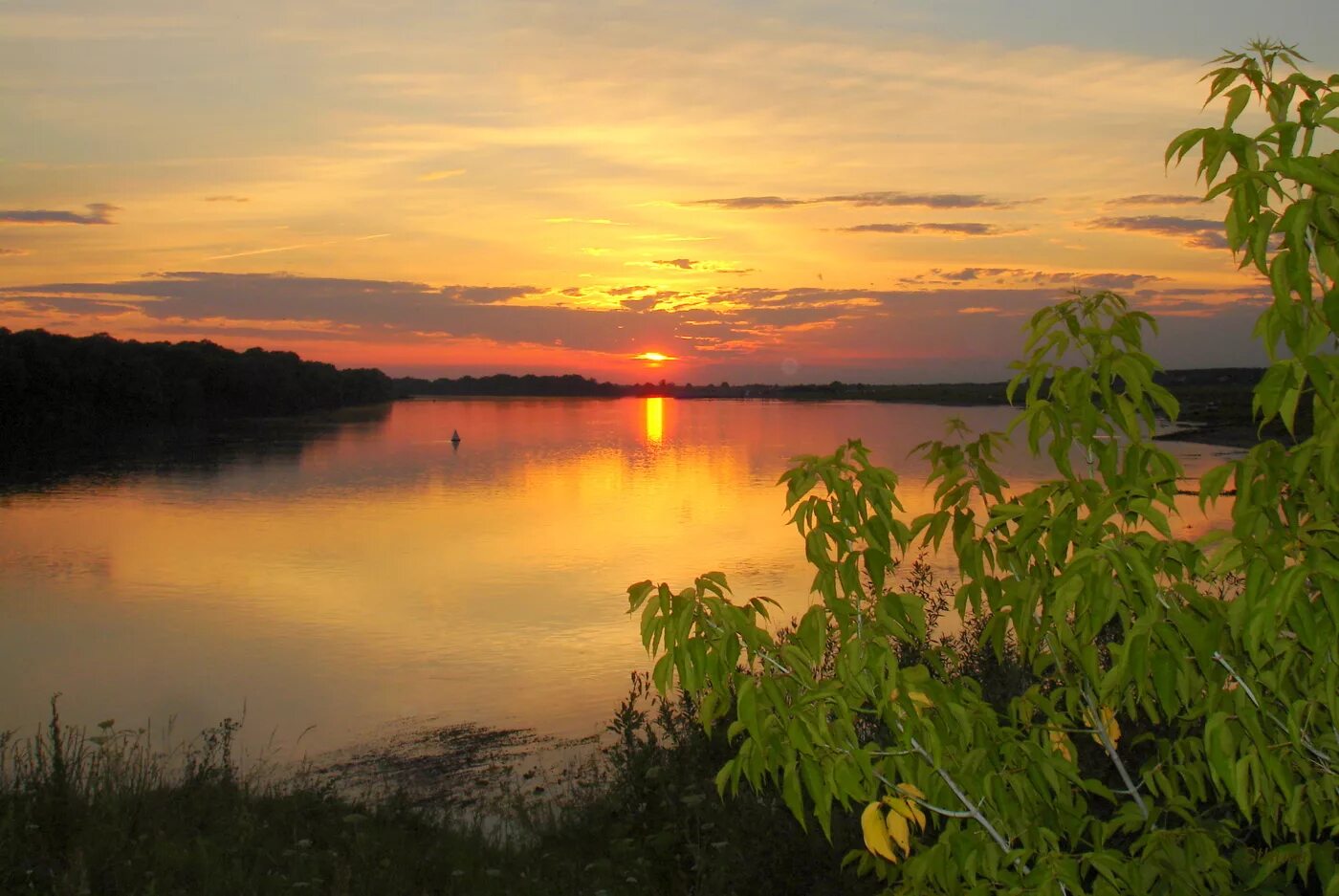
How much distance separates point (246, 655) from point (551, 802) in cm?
947

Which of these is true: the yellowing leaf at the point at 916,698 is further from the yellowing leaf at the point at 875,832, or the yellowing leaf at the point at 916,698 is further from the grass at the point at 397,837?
the grass at the point at 397,837

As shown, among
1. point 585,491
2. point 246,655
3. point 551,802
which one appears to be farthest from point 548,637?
point 585,491

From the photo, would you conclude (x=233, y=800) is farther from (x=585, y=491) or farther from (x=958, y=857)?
(x=585, y=491)

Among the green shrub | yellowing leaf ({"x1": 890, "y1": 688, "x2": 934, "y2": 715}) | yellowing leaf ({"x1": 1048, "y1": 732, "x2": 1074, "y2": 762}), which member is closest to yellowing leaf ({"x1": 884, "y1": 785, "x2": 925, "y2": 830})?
the green shrub

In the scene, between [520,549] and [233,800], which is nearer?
[233,800]

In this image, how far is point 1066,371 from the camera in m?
3.85

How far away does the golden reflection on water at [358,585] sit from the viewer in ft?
52.9

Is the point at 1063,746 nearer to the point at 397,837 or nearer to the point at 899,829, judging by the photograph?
the point at 899,829

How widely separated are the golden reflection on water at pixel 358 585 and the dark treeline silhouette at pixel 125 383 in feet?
121

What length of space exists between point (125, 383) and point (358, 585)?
6858 cm

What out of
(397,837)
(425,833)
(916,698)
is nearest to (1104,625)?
(916,698)

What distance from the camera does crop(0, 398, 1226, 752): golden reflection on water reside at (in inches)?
635

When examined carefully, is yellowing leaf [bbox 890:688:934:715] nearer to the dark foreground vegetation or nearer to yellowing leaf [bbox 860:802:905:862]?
yellowing leaf [bbox 860:802:905:862]

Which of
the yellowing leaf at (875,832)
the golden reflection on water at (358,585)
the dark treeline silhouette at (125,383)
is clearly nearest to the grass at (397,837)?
the yellowing leaf at (875,832)
